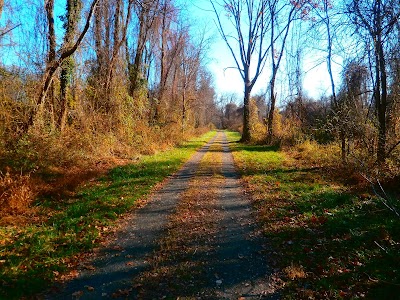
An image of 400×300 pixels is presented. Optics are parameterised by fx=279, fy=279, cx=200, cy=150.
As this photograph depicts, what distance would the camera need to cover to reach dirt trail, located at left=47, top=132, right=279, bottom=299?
376cm

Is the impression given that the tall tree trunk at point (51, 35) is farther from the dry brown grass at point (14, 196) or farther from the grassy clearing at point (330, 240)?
the grassy clearing at point (330, 240)

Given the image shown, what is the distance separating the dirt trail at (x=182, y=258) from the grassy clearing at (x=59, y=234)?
1.35 ft

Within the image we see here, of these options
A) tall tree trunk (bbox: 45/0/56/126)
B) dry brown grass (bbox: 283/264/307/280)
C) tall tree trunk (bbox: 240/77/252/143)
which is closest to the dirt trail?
dry brown grass (bbox: 283/264/307/280)

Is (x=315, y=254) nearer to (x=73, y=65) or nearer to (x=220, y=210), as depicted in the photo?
(x=220, y=210)

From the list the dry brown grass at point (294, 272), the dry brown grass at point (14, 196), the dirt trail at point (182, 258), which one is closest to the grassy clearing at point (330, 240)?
the dry brown grass at point (294, 272)

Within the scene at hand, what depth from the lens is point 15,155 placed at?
9164 mm

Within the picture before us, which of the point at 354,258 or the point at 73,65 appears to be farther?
the point at 73,65

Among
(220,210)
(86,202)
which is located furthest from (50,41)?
(220,210)

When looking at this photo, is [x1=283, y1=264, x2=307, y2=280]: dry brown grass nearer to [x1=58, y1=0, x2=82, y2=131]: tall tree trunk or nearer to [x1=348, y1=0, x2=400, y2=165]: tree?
[x1=348, y1=0, x2=400, y2=165]: tree

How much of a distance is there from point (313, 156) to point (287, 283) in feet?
39.0

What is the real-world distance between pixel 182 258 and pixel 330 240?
9.20 ft

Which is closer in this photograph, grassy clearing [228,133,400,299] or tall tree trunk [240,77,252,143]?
grassy clearing [228,133,400,299]

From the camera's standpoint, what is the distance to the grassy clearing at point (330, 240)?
152 inches

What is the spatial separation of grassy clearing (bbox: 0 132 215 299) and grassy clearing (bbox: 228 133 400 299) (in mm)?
3351
